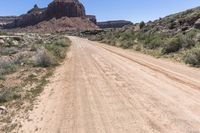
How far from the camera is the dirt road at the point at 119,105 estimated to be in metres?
8.59

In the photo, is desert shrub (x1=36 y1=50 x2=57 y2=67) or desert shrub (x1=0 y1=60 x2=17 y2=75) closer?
desert shrub (x1=0 y1=60 x2=17 y2=75)

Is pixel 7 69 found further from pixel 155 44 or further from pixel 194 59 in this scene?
pixel 155 44

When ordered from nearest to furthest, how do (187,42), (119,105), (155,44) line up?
(119,105)
(187,42)
(155,44)

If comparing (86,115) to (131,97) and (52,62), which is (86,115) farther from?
(52,62)

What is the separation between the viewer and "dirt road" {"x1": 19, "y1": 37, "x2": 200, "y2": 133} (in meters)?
8.59

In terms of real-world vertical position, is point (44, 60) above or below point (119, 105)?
below

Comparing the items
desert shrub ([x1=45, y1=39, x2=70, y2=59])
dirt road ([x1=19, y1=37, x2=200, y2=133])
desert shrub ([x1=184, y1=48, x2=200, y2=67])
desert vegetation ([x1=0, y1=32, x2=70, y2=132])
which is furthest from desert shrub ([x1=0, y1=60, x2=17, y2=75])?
desert shrub ([x1=184, y1=48, x2=200, y2=67])

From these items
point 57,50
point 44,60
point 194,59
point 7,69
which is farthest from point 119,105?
point 57,50

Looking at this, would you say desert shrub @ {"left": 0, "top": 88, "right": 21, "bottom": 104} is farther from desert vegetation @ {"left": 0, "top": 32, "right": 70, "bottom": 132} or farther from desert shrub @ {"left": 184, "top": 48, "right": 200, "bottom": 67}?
desert shrub @ {"left": 184, "top": 48, "right": 200, "bottom": 67}

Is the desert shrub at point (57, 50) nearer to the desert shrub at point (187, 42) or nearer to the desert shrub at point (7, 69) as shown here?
the desert shrub at point (7, 69)

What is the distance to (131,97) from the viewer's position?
39.2 ft

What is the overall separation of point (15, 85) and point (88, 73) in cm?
445

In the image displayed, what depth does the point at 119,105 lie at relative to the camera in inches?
425

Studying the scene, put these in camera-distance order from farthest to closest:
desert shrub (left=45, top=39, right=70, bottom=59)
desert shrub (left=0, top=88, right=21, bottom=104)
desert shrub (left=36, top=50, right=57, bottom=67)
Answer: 1. desert shrub (left=45, top=39, right=70, bottom=59)
2. desert shrub (left=36, top=50, right=57, bottom=67)
3. desert shrub (left=0, top=88, right=21, bottom=104)
